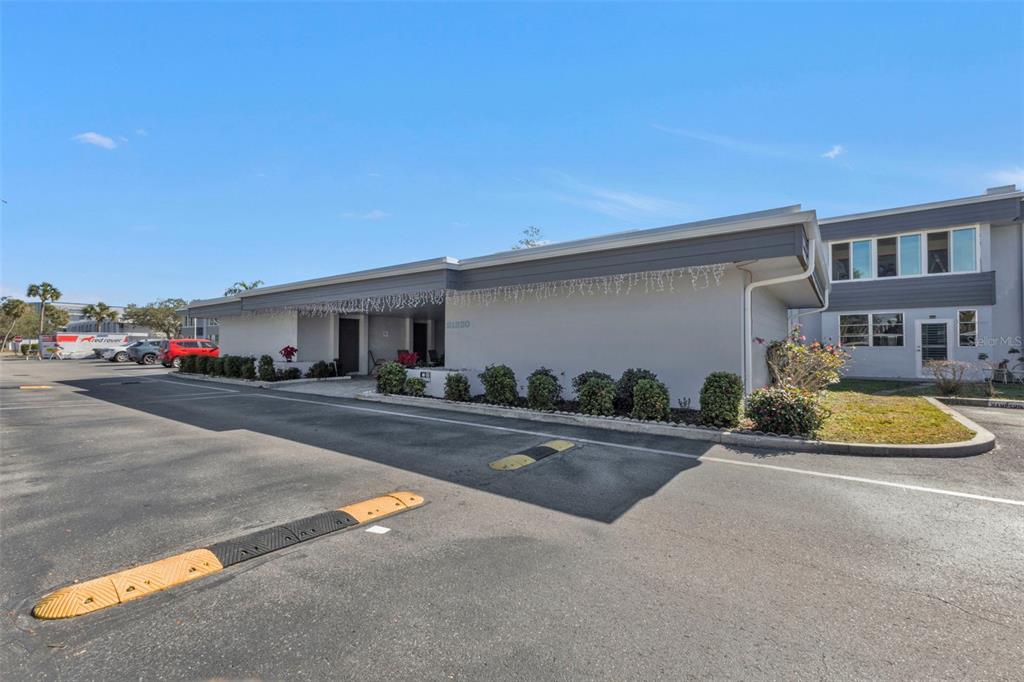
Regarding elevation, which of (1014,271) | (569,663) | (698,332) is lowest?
(569,663)

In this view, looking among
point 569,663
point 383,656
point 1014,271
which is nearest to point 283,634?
point 383,656

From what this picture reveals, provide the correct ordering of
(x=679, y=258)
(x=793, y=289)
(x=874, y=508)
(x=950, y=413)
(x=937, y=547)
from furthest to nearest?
(x=793, y=289) → (x=950, y=413) → (x=679, y=258) → (x=874, y=508) → (x=937, y=547)

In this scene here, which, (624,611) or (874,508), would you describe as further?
(874,508)

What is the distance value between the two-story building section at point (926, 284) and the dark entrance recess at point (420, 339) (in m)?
15.2

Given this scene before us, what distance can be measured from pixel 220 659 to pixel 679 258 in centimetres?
777

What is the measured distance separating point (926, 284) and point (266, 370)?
2289 centimetres

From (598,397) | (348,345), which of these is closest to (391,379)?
(598,397)

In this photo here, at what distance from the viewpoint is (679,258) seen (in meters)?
8.09

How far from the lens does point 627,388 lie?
8797mm

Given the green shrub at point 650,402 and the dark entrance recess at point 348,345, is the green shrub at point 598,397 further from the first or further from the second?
the dark entrance recess at point 348,345

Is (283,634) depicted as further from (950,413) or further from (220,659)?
(950,413)

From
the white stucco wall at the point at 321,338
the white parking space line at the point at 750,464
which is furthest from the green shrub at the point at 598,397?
the white stucco wall at the point at 321,338

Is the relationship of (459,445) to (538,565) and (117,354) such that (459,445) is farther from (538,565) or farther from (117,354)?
(117,354)

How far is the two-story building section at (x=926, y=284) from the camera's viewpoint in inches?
616
